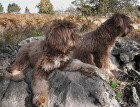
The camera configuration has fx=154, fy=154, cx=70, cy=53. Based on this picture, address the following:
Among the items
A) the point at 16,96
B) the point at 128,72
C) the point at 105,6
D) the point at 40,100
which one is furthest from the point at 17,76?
the point at 105,6

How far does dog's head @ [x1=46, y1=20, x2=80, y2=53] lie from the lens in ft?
11.1

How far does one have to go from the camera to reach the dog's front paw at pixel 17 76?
13.0 feet

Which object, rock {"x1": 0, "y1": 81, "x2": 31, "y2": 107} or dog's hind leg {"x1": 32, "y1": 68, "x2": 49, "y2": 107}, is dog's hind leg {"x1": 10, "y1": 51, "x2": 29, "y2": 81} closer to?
rock {"x1": 0, "y1": 81, "x2": 31, "y2": 107}

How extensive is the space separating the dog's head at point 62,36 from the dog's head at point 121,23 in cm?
191

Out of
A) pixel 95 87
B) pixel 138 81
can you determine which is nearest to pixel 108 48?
pixel 138 81

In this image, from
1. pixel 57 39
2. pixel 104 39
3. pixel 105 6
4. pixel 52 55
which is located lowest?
pixel 52 55

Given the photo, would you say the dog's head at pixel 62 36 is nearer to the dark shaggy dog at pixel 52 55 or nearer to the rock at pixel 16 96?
the dark shaggy dog at pixel 52 55

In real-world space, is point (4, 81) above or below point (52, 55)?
below

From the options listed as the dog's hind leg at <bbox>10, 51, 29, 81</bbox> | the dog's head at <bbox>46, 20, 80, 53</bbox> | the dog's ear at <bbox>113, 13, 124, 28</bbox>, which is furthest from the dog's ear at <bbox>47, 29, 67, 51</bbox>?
the dog's ear at <bbox>113, 13, 124, 28</bbox>

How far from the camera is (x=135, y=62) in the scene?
6473 millimetres

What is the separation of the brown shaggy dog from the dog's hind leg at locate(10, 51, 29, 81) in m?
1.93

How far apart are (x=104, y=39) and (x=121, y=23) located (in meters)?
0.72

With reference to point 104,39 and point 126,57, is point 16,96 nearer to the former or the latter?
point 104,39

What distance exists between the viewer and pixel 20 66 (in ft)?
13.9
